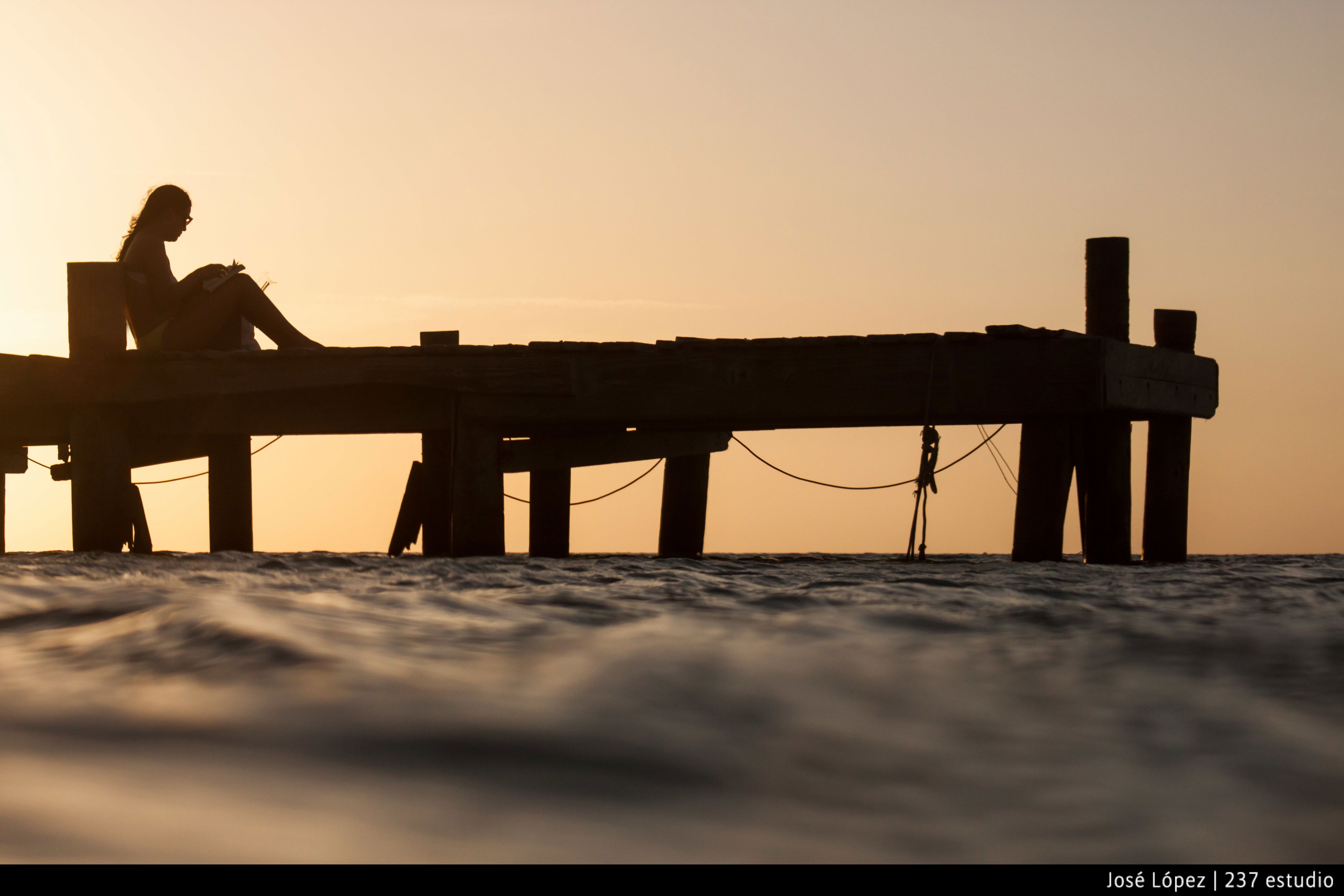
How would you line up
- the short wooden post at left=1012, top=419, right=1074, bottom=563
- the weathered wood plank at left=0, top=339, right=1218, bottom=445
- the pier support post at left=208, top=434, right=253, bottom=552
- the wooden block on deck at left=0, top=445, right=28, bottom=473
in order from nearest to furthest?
the weathered wood plank at left=0, top=339, right=1218, bottom=445, the short wooden post at left=1012, top=419, right=1074, bottom=563, the pier support post at left=208, top=434, right=253, bottom=552, the wooden block on deck at left=0, top=445, right=28, bottom=473

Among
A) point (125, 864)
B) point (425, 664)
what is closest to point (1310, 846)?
point (125, 864)

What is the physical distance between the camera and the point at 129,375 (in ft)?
26.1

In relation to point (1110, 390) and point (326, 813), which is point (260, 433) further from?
point (326, 813)

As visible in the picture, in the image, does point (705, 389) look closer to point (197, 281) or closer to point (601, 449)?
point (601, 449)

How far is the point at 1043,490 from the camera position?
7586mm

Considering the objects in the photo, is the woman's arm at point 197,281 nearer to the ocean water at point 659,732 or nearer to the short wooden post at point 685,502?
the short wooden post at point 685,502

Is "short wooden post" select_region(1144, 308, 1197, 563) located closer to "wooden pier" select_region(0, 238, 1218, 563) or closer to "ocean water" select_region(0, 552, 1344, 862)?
"wooden pier" select_region(0, 238, 1218, 563)

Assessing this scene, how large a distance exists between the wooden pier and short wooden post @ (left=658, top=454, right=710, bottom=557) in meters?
1.95

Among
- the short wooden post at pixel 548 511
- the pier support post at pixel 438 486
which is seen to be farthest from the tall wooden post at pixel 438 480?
the short wooden post at pixel 548 511

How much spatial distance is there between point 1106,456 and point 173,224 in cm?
640

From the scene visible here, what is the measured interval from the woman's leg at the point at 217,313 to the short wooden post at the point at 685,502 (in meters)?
3.76

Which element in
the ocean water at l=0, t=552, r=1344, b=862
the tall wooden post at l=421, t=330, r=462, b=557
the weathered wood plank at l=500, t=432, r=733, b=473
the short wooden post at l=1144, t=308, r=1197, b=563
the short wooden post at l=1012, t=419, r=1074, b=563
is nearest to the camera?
the ocean water at l=0, t=552, r=1344, b=862

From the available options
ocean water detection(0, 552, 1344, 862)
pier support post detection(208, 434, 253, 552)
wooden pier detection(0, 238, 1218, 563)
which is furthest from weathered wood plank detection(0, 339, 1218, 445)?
ocean water detection(0, 552, 1344, 862)

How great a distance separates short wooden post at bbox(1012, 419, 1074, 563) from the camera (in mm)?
7492
